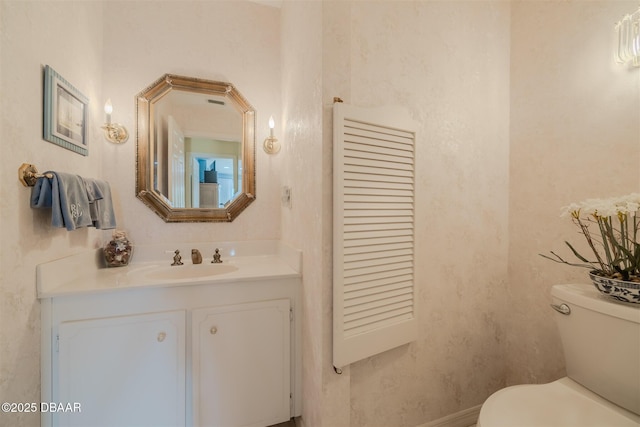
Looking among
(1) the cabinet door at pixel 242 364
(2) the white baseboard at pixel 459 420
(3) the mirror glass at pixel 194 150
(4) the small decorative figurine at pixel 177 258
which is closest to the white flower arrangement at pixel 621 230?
(2) the white baseboard at pixel 459 420

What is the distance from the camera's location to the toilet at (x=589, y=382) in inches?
33.2

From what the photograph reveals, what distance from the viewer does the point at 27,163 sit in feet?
3.19

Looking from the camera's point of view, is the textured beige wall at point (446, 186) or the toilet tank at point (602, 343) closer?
the toilet tank at point (602, 343)

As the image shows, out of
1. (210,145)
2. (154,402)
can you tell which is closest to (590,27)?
(210,145)

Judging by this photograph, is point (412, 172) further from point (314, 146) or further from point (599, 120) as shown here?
point (599, 120)

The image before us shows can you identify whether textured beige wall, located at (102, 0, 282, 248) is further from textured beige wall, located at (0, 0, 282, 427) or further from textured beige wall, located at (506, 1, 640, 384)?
textured beige wall, located at (506, 1, 640, 384)

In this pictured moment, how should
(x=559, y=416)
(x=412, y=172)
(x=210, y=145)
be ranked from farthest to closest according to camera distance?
(x=210, y=145) < (x=412, y=172) < (x=559, y=416)

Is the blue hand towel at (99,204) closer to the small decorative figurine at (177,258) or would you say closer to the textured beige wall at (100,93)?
the textured beige wall at (100,93)

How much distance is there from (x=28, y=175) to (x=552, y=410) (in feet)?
6.92

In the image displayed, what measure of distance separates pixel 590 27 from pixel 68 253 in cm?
270

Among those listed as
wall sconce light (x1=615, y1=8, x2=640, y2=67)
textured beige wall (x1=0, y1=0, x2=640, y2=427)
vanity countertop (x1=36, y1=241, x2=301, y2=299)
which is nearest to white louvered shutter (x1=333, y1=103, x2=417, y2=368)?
textured beige wall (x1=0, y1=0, x2=640, y2=427)

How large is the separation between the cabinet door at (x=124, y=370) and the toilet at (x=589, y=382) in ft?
4.17

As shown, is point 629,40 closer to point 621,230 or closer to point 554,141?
point 554,141

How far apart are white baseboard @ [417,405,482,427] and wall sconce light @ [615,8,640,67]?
5.93ft
